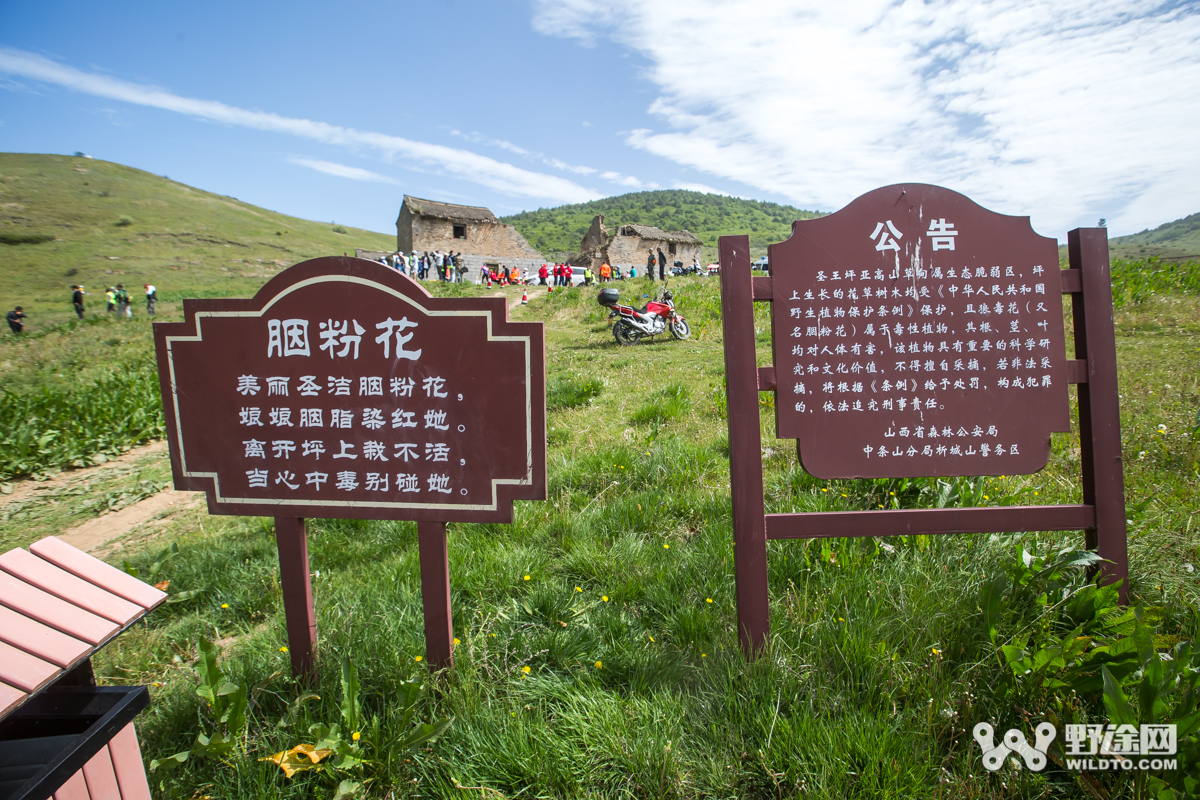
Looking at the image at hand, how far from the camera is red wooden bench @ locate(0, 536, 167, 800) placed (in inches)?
48.1

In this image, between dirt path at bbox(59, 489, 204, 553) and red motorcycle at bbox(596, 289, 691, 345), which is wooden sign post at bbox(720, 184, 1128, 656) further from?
red motorcycle at bbox(596, 289, 691, 345)

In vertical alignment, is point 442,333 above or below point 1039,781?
above

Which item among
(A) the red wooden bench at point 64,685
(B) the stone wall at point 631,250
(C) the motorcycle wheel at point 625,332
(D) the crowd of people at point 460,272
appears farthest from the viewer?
(B) the stone wall at point 631,250

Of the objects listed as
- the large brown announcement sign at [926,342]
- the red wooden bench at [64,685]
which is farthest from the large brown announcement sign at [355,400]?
the large brown announcement sign at [926,342]

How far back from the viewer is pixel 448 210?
109ft

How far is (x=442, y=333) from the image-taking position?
1982mm

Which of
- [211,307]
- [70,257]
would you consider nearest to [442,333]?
[211,307]

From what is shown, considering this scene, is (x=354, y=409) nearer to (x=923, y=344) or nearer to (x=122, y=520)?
(x=923, y=344)

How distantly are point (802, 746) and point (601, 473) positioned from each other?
2.49 m

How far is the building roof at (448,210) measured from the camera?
3127cm

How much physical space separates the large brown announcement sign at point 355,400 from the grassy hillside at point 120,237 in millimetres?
26203

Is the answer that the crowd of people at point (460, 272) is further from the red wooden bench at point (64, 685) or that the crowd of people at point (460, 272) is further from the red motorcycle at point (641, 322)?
the red wooden bench at point (64, 685)

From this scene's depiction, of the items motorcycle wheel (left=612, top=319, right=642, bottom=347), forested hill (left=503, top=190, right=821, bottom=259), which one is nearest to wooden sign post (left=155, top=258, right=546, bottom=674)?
motorcycle wheel (left=612, top=319, right=642, bottom=347)

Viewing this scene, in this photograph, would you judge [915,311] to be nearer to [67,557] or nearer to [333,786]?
[333,786]
